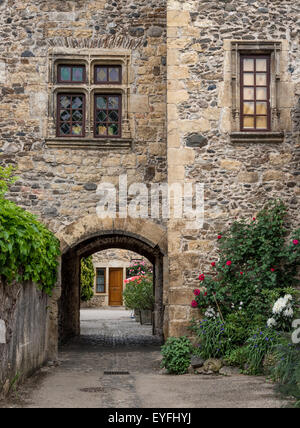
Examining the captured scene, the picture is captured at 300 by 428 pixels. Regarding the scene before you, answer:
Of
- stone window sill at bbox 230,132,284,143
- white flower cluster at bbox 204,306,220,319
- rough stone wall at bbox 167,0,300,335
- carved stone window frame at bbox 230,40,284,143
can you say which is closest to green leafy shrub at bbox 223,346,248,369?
white flower cluster at bbox 204,306,220,319

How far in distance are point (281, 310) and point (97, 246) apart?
24.1 ft

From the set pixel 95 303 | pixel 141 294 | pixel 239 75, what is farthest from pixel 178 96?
pixel 95 303

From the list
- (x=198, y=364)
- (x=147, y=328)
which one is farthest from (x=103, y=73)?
(x=147, y=328)

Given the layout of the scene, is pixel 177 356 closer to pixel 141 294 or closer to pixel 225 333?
pixel 225 333

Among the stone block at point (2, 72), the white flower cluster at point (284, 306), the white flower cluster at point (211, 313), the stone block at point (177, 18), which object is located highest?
the stone block at point (177, 18)

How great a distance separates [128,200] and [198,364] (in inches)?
114

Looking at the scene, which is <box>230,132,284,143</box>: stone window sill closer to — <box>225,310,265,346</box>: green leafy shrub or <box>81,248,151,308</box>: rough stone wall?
<box>225,310,265,346</box>: green leafy shrub

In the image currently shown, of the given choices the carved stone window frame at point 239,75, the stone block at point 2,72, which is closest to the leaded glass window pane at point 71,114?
the stone block at point 2,72

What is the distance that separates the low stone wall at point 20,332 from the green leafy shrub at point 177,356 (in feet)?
6.01

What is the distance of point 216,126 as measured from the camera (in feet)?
30.7

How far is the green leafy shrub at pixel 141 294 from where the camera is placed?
1764 cm

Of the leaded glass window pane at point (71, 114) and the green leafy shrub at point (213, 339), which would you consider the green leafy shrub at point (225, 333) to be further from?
the leaded glass window pane at point (71, 114)

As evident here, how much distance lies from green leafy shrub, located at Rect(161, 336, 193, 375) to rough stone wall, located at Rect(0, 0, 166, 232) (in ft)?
8.56

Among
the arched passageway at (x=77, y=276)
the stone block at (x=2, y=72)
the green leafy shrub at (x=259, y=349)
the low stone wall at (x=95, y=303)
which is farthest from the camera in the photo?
the low stone wall at (x=95, y=303)
